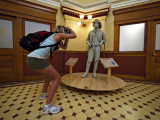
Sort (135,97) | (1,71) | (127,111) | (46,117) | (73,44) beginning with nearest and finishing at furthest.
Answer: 1. (46,117)
2. (127,111)
3. (135,97)
4. (1,71)
5. (73,44)

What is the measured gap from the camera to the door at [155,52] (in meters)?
3.50

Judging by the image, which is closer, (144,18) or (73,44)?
(144,18)

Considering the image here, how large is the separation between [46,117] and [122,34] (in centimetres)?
442

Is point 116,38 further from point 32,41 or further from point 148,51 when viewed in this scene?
point 32,41

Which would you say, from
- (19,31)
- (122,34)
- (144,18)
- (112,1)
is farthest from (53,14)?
(144,18)

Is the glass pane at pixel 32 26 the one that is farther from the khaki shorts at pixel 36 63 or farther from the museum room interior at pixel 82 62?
the khaki shorts at pixel 36 63

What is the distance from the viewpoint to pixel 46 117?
156 cm

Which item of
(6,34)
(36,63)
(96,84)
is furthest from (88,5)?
(36,63)

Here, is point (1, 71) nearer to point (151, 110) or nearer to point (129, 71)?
point (151, 110)

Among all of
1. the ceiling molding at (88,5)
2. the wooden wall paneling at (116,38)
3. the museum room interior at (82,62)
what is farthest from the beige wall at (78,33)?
the wooden wall paneling at (116,38)

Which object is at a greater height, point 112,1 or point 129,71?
point 112,1

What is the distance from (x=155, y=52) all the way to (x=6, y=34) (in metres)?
6.04

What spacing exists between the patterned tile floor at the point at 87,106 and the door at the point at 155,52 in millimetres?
1499

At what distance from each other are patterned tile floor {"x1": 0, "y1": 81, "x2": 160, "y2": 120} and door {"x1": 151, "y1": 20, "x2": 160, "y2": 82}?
150cm
